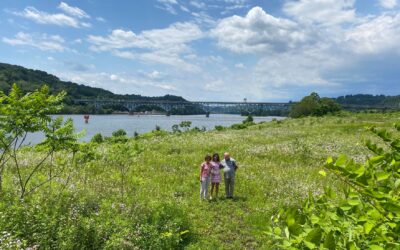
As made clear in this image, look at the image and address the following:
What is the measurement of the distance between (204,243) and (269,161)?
15.7 m

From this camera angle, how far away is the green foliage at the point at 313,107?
389ft

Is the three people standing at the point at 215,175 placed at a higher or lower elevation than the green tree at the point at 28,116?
lower

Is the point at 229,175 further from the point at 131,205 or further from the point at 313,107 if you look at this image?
the point at 313,107

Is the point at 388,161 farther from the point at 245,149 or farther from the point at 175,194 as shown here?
the point at 245,149

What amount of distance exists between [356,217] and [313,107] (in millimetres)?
123562

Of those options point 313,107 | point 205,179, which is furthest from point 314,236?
point 313,107

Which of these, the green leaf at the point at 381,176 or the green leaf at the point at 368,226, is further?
the green leaf at the point at 381,176

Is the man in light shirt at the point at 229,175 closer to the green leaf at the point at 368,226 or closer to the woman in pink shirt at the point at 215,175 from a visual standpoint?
the woman in pink shirt at the point at 215,175

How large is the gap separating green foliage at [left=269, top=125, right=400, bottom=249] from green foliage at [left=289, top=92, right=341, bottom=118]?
118809 mm

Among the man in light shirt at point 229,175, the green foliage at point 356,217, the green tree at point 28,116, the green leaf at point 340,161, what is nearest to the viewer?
the green foliage at point 356,217

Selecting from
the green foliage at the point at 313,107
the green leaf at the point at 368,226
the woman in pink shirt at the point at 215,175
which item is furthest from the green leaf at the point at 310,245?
the green foliage at the point at 313,107

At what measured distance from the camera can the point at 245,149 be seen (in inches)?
1228

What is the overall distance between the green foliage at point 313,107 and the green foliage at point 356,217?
390 ft

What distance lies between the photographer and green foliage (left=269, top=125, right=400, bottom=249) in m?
2.34
